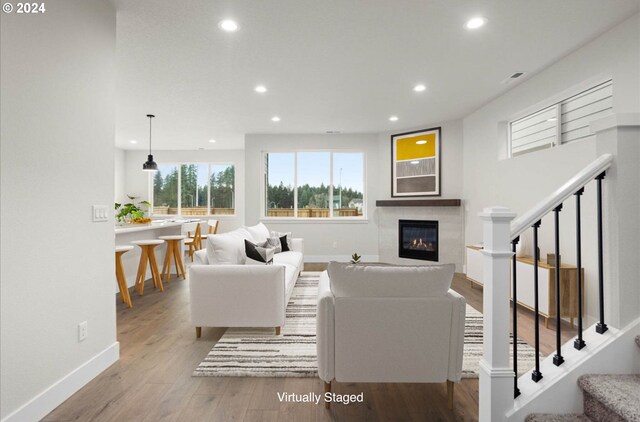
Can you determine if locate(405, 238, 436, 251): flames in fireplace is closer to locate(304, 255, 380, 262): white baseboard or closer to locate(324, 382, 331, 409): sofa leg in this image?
locate(304, 255, 380, 262): white baseboard

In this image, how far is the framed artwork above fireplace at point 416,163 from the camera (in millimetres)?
6102

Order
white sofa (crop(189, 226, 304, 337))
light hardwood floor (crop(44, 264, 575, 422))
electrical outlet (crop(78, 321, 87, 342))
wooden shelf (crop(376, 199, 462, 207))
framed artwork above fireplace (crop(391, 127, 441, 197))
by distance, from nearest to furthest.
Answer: light hardwood floor (crop(44, 264, 575, 422)), electrical outlet (crop(78, 321, 87, 342)), white sofa (crop(189, 226, 304, 337)), wooden shelf (crop(376, 199, 462, 207)), framed artwork above fireplace (crop(391, 127, 441, 197))

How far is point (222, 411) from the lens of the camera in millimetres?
1872

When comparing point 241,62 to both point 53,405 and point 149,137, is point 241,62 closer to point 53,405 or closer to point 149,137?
point 53,405

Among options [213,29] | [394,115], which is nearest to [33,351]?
[213,29]

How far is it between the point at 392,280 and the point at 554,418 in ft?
3.08

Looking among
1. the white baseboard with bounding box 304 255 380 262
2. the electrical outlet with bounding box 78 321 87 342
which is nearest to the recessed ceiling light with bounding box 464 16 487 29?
the electrical outlet with bounding box 78 321 87 342

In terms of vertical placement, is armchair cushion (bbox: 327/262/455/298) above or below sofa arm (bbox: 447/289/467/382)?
above

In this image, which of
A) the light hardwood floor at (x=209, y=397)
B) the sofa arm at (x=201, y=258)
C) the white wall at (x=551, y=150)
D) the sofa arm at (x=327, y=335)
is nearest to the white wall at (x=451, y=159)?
the white wall at (x=551, y=150)

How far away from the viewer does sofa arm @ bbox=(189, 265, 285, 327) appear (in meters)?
2.82

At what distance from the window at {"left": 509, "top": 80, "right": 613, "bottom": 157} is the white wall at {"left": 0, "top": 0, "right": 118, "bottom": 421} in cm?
389

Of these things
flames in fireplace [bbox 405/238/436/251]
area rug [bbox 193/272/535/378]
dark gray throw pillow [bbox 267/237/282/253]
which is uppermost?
dark gray throw pillow [bbox 267/237/282/253]

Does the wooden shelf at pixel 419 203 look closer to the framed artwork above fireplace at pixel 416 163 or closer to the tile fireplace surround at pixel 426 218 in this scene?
the tile fireplace surround at pixel 426 218

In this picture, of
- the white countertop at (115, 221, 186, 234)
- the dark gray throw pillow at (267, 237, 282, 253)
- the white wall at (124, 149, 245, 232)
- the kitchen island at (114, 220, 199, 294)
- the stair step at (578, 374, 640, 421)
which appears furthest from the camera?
the white wall at (124, 149, 245, 232)
